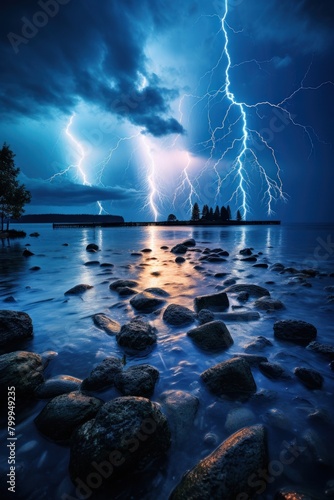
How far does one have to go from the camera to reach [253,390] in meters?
2.48

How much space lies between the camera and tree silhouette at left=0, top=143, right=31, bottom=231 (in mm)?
32281

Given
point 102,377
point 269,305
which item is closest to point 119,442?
point 102,377

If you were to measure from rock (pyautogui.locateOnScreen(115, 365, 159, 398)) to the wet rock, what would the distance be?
2.73 ft

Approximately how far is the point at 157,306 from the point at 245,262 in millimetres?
7724

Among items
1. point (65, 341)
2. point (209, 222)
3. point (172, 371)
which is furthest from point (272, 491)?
point (209, 222)

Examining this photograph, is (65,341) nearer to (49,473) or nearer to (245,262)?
(49,473)

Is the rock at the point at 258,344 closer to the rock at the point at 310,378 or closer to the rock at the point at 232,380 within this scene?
the rock at the point at 310,378

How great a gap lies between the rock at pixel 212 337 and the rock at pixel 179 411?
108cm

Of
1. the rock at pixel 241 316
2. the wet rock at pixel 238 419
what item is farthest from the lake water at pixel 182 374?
the rock at pixel 241 316

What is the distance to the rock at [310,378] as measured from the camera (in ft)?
8.47

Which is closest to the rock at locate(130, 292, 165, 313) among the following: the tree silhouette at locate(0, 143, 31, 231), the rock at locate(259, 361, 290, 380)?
the rock at locate(259, 361, 290, 380)

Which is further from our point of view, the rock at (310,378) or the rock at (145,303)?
the rock at (145,303)

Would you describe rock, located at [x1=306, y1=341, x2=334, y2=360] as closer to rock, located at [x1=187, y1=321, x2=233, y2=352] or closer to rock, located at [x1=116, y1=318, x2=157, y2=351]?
rock, located at [x1=187, y1=321, x2=233, y2=352]

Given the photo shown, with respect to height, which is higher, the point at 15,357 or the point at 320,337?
the point at 15,357
